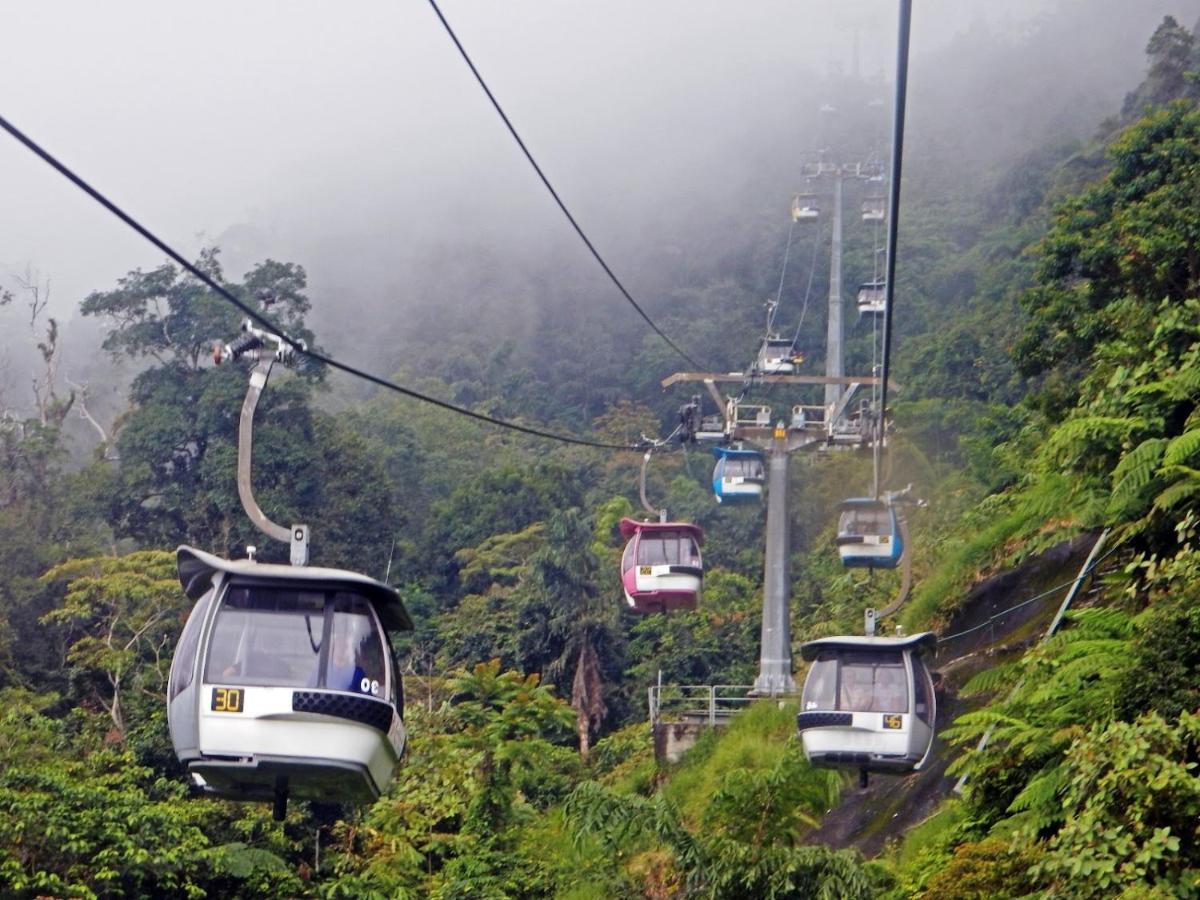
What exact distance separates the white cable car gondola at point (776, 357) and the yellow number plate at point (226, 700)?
20488 mm

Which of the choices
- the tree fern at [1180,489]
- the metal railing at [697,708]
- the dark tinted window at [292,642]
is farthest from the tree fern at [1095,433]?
the metal railing at [697,708]

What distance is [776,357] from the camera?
4012cm

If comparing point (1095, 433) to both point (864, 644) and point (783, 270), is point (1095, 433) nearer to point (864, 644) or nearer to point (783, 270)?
point (864, 644)

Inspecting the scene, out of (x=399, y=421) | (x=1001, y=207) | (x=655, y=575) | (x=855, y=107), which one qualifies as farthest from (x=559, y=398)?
(x=855, y=107)

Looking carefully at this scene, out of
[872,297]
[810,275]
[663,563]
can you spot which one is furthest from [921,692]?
[810,275]

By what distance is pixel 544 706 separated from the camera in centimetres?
2705

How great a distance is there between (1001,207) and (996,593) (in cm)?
4928

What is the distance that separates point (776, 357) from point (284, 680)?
29.5 meters

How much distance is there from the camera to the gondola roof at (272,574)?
11422 mm

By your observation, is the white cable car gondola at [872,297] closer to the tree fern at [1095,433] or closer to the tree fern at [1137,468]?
the tree fern at [1095,433]

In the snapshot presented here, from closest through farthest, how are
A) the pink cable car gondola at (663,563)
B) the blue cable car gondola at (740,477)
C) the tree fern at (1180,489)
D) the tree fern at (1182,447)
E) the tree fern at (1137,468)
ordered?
1. the tree fern at (1180,489)
2. the tree fern at (1182,447)
3. the tree fern at (1137,468)
4. the pink cable car gondola at (663,563)
5. the blue cable car gondola at (740,477)

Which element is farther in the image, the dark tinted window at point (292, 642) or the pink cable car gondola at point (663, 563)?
the pink cable car gondola at point (663, 563)

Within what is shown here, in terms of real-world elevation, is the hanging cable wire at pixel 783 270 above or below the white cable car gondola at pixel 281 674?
above

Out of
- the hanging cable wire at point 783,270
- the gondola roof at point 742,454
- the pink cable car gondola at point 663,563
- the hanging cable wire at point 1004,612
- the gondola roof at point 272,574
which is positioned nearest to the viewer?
the gondola roof at point 272,574
